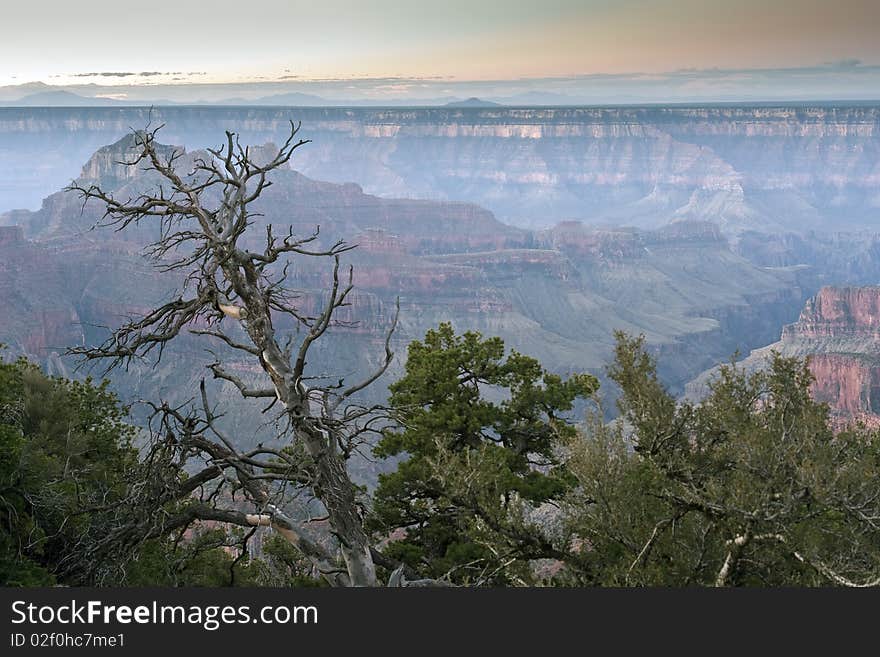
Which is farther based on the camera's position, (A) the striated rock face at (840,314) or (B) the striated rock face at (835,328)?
(A) the striated rock face at (840,314)

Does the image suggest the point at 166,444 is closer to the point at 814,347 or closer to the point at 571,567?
the point at 571,567

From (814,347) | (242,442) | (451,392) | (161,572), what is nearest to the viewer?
(161,572)

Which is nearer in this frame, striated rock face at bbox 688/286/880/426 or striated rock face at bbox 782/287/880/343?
striated rock face at bbox 688/286/880/426

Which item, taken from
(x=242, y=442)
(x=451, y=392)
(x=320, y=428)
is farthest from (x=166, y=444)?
(x=242, y=442)

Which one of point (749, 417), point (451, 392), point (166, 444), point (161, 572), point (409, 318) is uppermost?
point (166, 444)

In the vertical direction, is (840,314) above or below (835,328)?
above

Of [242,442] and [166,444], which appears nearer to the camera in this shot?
[166,444]

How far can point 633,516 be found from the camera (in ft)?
52.5

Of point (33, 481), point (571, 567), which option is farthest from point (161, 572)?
point (571, 567)

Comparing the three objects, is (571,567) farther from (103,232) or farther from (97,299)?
(103,232)

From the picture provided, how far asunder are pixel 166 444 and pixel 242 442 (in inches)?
3265

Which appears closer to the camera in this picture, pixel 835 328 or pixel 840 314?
pixel 835 328

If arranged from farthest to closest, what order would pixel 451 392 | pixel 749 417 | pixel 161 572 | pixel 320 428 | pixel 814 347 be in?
pixel 814 347 < pixel 451 392 < pixel 161 572 < pixel 749 417 < pixel 320 428

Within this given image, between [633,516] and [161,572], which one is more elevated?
[633,516]
